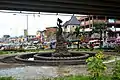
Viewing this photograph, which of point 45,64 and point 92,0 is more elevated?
point 92,0

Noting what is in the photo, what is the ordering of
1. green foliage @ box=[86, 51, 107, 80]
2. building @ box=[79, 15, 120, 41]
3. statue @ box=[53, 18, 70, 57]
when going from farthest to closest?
1. building @ box=[79, 15, 120, 41]
2. statue @ box=[53, 18, 70, 57]
3. green foliage @ box=[86, 51, 107, 80]

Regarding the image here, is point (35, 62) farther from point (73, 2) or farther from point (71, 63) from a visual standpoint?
point (73, 2)

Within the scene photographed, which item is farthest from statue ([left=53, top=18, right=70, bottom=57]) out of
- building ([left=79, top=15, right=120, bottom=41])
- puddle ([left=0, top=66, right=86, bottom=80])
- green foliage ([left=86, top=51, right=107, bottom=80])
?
building ([left=79, top=15, right=120, bottom=41])

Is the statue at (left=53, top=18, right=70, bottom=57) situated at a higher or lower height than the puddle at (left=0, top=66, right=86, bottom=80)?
higher

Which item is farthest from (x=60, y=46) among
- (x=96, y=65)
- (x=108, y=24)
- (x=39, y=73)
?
(x=108, y=24)

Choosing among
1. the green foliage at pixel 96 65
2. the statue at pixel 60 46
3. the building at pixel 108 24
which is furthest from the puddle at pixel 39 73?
the building at pixel 108 24

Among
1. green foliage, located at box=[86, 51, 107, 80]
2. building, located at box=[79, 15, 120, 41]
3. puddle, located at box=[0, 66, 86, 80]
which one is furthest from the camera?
building, located at box=[79, 15, 120, 41]

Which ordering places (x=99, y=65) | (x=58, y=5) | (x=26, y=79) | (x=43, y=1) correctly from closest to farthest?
1. (x=99, y=65)
2. (x=26, y=79)
3. (x=43, y=1)
4. (x=58, y=5)

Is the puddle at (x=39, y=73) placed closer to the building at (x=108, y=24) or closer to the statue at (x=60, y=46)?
the statue at (x=60, y=46)

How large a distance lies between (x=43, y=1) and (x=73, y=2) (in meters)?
3.46

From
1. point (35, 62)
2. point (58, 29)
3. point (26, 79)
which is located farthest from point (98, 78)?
point (58, 29)

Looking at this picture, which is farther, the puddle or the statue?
the statue

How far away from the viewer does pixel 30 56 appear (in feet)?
114

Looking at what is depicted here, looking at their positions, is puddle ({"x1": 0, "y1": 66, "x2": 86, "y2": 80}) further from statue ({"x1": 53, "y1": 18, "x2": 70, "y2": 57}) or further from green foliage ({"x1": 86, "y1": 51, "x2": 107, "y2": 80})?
statue ({"x1": 53, "y1": 18, "x2": 70, "y2": 57})
